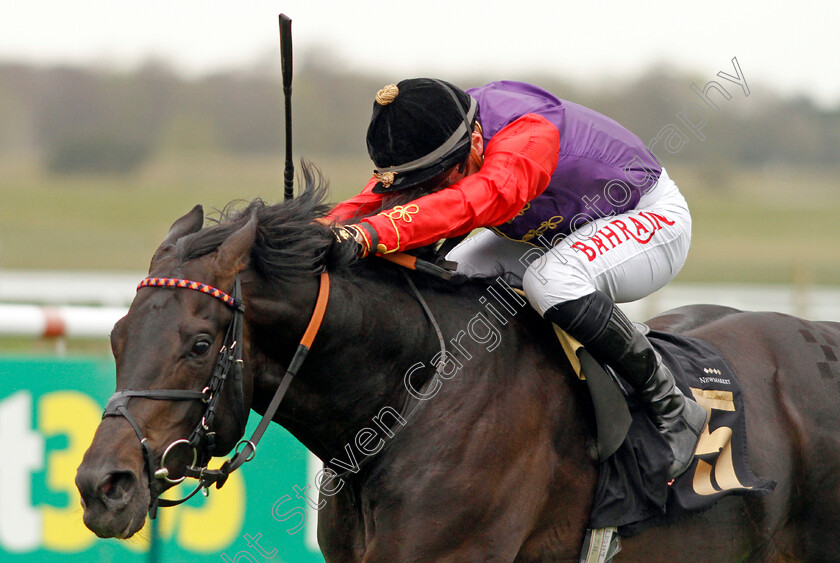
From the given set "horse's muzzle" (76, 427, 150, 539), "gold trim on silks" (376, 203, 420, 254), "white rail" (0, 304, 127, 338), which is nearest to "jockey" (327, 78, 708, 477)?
"gold trim on silks" (376, 203, 420, 254)

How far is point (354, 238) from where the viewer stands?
2.66 m

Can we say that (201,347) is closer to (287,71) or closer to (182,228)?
(182,228)

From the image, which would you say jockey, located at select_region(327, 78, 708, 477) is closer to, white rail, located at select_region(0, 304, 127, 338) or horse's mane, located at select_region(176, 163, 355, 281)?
horse's mane, located at select_region(176, 163, 355, 281)

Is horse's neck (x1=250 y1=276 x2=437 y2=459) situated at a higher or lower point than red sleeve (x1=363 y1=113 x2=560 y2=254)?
lower

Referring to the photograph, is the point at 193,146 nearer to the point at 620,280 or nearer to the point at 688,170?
the point at 688,170

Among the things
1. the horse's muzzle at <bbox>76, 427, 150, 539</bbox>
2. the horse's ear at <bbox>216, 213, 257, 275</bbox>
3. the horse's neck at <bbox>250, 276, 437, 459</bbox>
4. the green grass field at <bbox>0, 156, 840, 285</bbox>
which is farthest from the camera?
the green grass field at <bbox>0, 156, 840, 285</bbox>

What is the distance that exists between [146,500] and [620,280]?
160cm

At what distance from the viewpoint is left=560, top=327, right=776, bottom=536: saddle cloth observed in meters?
2.88

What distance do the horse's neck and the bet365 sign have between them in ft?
6.38

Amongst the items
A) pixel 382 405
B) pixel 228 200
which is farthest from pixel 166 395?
pixel 228 200

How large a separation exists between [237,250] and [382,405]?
2.06ft

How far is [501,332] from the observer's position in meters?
2.94

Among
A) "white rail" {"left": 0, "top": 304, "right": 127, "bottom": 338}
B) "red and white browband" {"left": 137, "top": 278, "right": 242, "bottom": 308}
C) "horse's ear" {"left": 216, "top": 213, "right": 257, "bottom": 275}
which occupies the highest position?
"horse's ear" {"left": 216, "top": 213, "right": 257, "bottom": 275}

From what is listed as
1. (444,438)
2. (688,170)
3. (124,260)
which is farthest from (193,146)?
(444,438)
